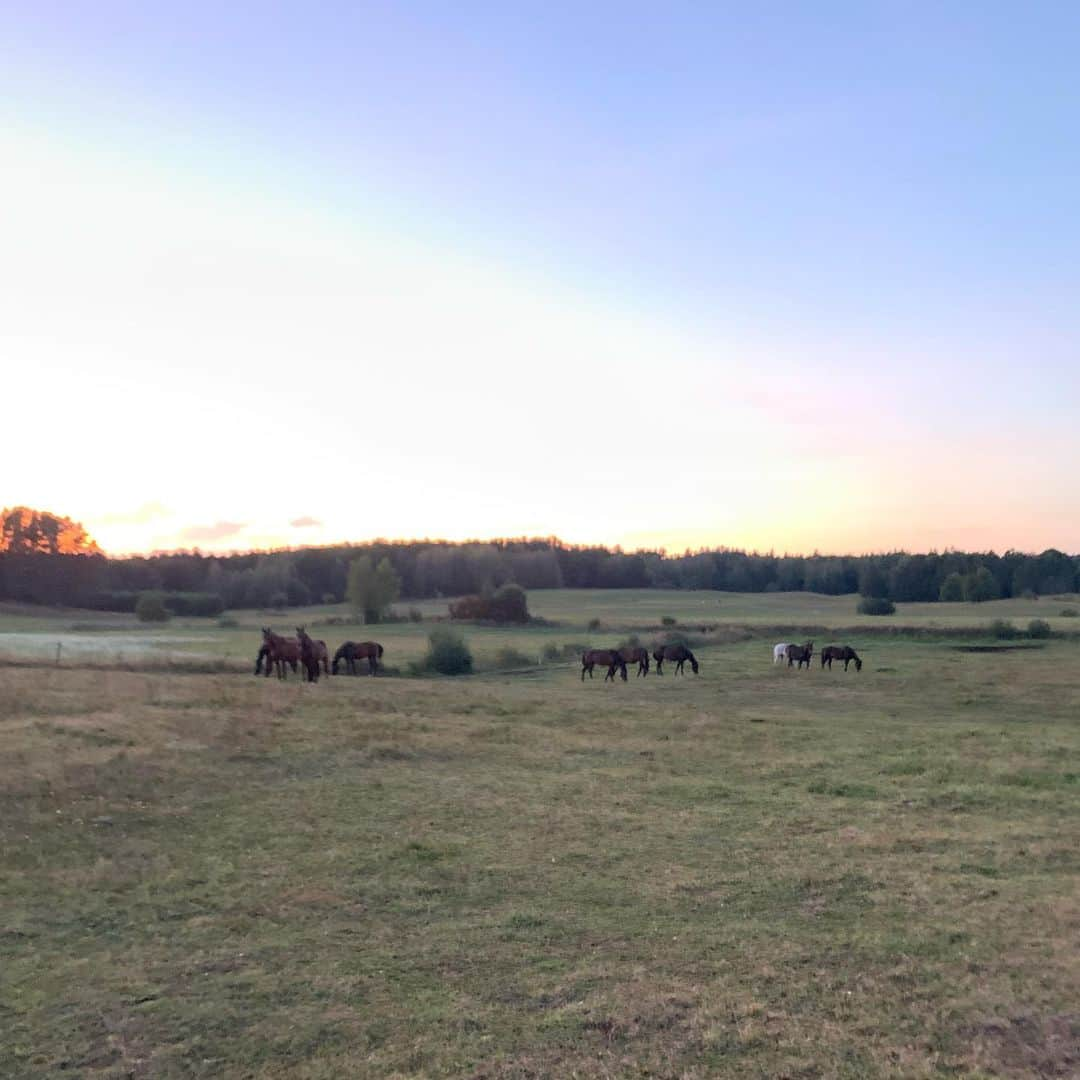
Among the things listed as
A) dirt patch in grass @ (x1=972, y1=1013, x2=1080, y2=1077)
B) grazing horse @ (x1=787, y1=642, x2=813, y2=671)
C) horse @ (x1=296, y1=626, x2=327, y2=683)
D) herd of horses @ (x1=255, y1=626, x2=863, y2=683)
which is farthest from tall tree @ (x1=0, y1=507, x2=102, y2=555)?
dirt patch in grass @ (x1=972, y1=1013, x2=1080, y2=1077)

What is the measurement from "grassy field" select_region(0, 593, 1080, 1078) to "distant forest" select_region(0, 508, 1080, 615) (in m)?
58.9

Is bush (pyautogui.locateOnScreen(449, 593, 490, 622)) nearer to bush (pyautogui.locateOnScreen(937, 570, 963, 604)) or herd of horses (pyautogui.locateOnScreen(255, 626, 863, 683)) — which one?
herd of horses (pyautogui.locateOnScreen(255, 626, 863, 683))

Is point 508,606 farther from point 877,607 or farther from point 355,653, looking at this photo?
point 355,653

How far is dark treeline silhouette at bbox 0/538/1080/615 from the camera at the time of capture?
8346 cm

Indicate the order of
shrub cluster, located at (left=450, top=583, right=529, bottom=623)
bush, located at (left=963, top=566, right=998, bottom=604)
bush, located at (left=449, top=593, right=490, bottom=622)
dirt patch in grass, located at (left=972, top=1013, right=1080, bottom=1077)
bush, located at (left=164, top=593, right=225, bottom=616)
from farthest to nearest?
bush, located at (left=963, top=566, right=998, bottom=604) < bush, located at (left=164, top=593, right=225, bottom=616) < bush, located at (left=449, top=593, right=490, bottom=622) < shrub cluster, located at (left=450, top=583, right=529, bottom=623) < dirt patch in grass, located at (left=972, top=1013, right=1080, bottom=1077)

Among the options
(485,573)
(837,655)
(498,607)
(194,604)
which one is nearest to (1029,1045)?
(837,655)

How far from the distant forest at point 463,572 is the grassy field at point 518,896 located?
2317 inches

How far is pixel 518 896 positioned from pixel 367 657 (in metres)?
28.0

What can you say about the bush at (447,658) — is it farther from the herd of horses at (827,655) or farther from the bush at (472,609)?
the bush at (472,609)

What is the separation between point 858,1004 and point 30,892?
838cm

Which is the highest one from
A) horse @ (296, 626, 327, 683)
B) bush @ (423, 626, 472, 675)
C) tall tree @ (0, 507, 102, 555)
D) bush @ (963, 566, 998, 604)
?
tall tree @ (0, 507, 102, 555)

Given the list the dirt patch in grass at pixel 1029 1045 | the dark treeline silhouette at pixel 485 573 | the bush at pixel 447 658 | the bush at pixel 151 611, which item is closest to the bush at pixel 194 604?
the dark treeline silhouette at pixel 485 573

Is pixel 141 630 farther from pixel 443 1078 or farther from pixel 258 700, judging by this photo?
pixel 443 1078

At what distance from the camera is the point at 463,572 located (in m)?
123
